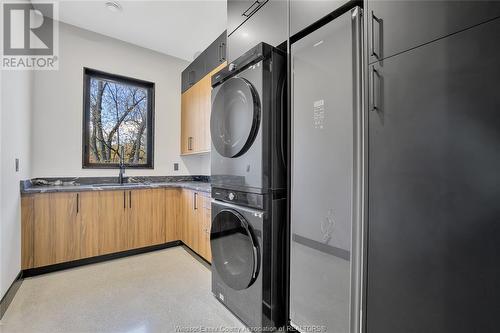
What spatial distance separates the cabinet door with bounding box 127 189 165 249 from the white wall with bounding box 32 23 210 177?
0.60 metres

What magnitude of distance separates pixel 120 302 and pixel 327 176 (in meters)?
1.94

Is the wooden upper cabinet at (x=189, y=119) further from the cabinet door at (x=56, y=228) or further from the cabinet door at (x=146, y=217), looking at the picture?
the cabinet door at (x=56, y=228)

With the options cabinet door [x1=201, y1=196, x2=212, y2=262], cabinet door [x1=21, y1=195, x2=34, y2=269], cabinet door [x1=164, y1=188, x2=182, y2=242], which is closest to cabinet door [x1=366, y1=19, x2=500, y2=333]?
cabinet door [x1=201, y1=196, x2=212, y2=262]

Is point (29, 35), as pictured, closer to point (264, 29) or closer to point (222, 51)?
point (222, 51)

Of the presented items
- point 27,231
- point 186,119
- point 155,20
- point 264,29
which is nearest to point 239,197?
point 264,29

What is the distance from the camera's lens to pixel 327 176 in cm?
123

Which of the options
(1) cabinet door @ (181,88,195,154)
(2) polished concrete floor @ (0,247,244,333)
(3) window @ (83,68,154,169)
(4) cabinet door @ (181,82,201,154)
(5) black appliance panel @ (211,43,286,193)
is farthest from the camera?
(1) cabinet door @ (181,88,195,154)

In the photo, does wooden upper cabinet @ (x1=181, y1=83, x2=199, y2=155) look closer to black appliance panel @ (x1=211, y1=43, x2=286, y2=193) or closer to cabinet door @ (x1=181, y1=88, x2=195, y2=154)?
cabinet door @ (x1=181, y1=88, x2=195, y2=154)

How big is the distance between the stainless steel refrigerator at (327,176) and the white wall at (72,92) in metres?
2.82

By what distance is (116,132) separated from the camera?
10.9 ft

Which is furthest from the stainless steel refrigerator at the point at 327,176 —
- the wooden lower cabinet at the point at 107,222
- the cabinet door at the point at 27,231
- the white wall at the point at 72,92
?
the white wall at the point at 72,92

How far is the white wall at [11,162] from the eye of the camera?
1.80m

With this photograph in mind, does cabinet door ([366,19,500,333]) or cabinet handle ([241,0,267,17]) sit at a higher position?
cabinet handle ([241,0,267,17])

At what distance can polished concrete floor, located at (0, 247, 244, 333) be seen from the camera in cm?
163
